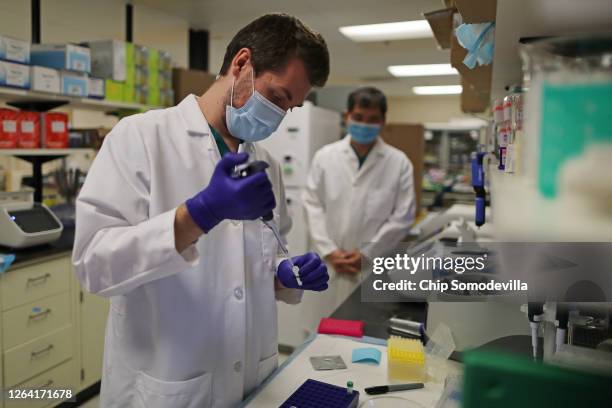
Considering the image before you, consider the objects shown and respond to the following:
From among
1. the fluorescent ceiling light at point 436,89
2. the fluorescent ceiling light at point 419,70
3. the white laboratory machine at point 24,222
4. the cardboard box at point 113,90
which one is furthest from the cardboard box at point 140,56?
the fluorescent ceiling light at point 436,89

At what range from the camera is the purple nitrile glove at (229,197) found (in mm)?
835

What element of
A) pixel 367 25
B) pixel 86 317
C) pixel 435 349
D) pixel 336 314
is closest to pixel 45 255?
pixel 86 317

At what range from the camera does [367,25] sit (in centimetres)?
378

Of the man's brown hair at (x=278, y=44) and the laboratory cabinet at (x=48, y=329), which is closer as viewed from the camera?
the man's brown hair at (x=278, y=44)

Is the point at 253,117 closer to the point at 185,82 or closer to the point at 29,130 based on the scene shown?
the point at 29,130

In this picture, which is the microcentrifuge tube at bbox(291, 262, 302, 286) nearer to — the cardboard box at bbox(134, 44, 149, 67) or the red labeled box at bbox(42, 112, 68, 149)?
the red labeled box at bbox(42, 112, 68, 149)

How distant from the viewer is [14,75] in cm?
235

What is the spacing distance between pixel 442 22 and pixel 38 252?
2.12m

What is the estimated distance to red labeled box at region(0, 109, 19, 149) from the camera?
235 centimetres

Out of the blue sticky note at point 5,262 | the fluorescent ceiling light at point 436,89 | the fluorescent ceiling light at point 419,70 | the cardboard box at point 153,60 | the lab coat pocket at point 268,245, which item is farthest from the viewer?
the fluorescent ceiling light at point 436,89

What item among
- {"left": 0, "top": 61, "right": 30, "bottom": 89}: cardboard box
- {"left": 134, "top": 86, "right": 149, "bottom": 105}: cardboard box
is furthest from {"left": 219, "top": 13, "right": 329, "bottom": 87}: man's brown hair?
{"left": 134, "top": 86, "right": 149, "bottom": 105}: cardboard box

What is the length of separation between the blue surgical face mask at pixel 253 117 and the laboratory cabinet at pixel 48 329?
160 cm

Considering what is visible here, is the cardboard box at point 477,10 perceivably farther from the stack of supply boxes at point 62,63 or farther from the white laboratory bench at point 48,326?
the stack of supply boxes at point 62,63

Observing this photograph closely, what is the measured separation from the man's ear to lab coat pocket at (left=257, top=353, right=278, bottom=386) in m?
0.73
